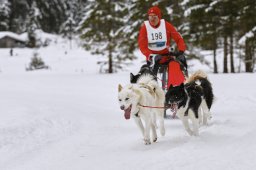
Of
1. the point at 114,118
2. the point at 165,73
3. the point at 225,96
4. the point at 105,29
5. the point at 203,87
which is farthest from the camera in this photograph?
the point at 105,29

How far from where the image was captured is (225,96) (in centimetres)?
1141

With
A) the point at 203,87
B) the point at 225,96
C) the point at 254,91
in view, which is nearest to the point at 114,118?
the point at 203,87

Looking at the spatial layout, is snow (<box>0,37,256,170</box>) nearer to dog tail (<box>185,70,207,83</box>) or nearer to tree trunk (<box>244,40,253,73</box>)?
dog tail (<box>185,70,207,83</box>)

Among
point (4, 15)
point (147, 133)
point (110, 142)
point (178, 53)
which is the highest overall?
point (4, 15)

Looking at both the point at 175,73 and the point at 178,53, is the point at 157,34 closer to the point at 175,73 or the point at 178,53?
the point at 178,53

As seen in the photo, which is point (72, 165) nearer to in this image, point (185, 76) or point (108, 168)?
point (108, 168)

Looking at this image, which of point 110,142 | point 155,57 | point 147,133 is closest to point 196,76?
point 155,57

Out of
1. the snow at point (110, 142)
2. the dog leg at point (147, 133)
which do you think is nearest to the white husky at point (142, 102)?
the dog leg at point (147, 133)

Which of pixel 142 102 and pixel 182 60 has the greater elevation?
pixel 182 60

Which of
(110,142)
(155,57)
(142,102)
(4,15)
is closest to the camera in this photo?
(142,102)

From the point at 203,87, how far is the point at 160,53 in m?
1.11

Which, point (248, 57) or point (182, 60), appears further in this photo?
point (248, 57)

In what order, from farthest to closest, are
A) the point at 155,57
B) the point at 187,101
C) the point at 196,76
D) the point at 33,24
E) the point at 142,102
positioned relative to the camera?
the point at 33,24, the point at 155,57, the point at 196,76, the point at 187,101, the point at 142,102

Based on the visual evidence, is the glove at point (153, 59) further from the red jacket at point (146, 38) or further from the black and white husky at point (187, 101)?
the black and white husky at point (187, 101)
